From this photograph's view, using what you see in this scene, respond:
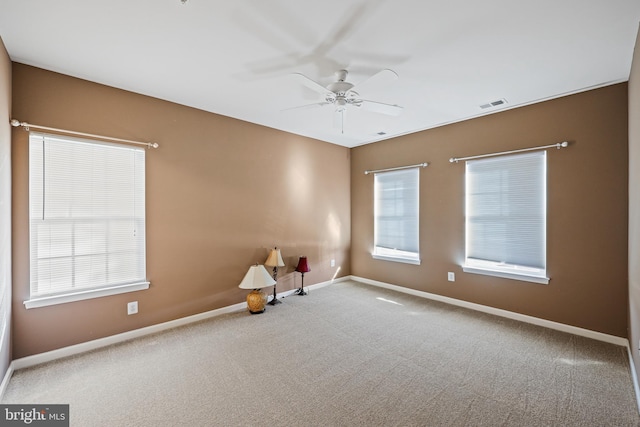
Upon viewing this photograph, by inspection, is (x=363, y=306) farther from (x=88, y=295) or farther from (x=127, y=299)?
(x=88, y=295)

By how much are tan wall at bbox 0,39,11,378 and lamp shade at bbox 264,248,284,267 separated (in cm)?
252

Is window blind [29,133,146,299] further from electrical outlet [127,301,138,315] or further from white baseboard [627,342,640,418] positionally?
white baseboard [627,342,640,418]

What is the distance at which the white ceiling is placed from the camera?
1840 millimetres

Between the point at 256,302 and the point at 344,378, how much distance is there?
5.69 ft

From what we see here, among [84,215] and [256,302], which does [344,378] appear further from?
[84,215]

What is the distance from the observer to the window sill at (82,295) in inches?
97.5

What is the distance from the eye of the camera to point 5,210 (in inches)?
86.4

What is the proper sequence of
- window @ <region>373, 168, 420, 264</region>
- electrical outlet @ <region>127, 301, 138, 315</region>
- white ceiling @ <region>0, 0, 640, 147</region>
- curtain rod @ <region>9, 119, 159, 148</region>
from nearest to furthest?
1. white ceiling @ <region>0, 0, 640, 147</region>
2. curtain rod @ <region>9, 119, 159, 148</region>
3. electrical outlet @ <region>127, 301, 138, 315</region>
4. window @ <region>373, 168, 420, 264</region>

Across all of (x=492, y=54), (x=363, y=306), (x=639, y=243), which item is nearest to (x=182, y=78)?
(x=492, y=54)

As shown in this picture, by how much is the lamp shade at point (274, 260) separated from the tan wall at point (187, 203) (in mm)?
135

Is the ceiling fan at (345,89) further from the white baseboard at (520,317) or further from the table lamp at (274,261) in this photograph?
the white baseboard at (520,317)

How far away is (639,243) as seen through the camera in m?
2.05

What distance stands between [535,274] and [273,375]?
321 centimetres

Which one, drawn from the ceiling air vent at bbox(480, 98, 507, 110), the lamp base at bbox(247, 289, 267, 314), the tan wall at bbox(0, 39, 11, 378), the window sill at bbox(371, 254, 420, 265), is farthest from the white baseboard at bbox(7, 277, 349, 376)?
the ceiling air vent at bbox(480, 98, 507, 110)
